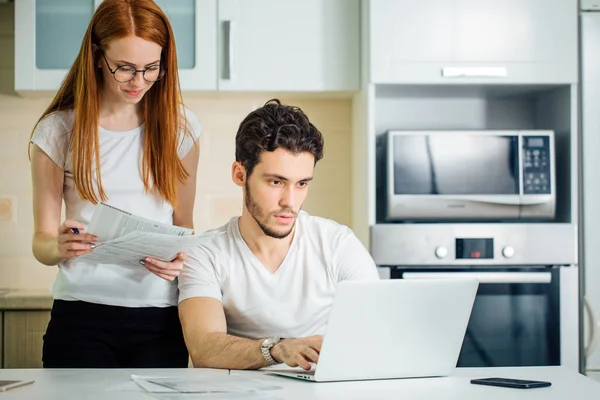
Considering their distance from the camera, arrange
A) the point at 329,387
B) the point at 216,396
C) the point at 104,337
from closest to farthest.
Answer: the point at 216,396 → the point at 329,387 → the point at 104,337

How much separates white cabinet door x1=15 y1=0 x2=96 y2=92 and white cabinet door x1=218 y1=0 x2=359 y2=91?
52 cm

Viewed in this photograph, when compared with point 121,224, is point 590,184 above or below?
above

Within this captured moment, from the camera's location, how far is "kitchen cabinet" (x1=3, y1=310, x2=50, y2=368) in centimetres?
274

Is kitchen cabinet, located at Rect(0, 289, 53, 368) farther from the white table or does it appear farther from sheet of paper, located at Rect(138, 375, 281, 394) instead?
sheet of paper, located at Rect(138, 375, 281, 394)

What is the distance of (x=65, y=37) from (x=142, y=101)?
42.4 inches

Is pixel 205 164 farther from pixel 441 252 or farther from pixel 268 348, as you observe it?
pixel 268 348

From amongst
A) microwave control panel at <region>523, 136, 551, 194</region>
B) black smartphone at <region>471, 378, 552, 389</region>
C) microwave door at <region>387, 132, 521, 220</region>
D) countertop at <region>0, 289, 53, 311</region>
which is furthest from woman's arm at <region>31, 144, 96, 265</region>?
microwave control panel at <region>523, 136, 551, 194</region>

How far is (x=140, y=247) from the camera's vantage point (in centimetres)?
176

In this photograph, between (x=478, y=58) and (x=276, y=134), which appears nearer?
(x=276, y=134)

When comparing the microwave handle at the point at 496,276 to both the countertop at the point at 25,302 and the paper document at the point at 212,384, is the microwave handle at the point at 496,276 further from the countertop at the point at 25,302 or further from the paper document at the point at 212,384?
the paper document at the point at 212,384

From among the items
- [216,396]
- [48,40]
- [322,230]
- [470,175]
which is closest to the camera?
[216,396]

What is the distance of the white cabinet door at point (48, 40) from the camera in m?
2.92

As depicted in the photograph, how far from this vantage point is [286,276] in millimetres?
1992

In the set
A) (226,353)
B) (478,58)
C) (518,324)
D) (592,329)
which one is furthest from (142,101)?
(592,329)
